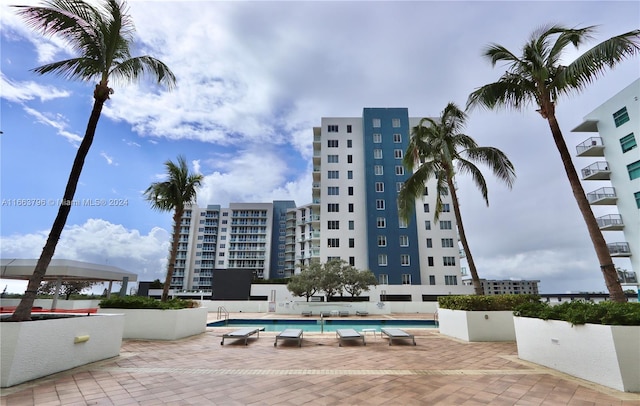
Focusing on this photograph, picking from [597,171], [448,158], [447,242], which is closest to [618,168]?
[597,171]

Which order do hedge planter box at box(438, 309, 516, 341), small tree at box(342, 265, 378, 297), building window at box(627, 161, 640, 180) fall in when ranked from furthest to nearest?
small tree at box(342, 265, 378, 297) → building window at box(627, 161, 640, 180) → hedge planter box at box(438, 309, 516, 341)

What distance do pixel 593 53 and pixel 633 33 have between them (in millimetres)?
715

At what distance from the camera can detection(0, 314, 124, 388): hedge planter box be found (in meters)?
4.98

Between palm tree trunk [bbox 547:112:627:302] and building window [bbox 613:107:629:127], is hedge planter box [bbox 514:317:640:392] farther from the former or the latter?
building window [bbox 613:107:629:127]

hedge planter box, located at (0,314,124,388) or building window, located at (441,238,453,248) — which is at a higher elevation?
building window, located at (441,238,453,248)

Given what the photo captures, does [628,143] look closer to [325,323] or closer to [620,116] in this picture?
[620,116]

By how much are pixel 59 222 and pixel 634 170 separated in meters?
35.4

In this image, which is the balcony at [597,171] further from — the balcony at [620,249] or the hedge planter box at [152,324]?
the hedge planter box at [152,324]

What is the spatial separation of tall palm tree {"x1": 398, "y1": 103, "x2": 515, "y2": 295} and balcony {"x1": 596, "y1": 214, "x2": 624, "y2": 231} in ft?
68.8

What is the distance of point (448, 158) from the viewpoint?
12516 millimetres

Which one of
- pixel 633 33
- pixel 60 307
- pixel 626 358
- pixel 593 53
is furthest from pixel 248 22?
pixel 60 307

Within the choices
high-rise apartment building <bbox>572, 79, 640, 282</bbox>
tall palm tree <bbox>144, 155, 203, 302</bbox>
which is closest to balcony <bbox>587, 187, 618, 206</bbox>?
high-rise apartment building <bbox>572, 79, 640, 282</bbox>

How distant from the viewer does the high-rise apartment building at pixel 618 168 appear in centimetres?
2409

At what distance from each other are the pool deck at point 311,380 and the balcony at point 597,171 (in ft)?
88.3
